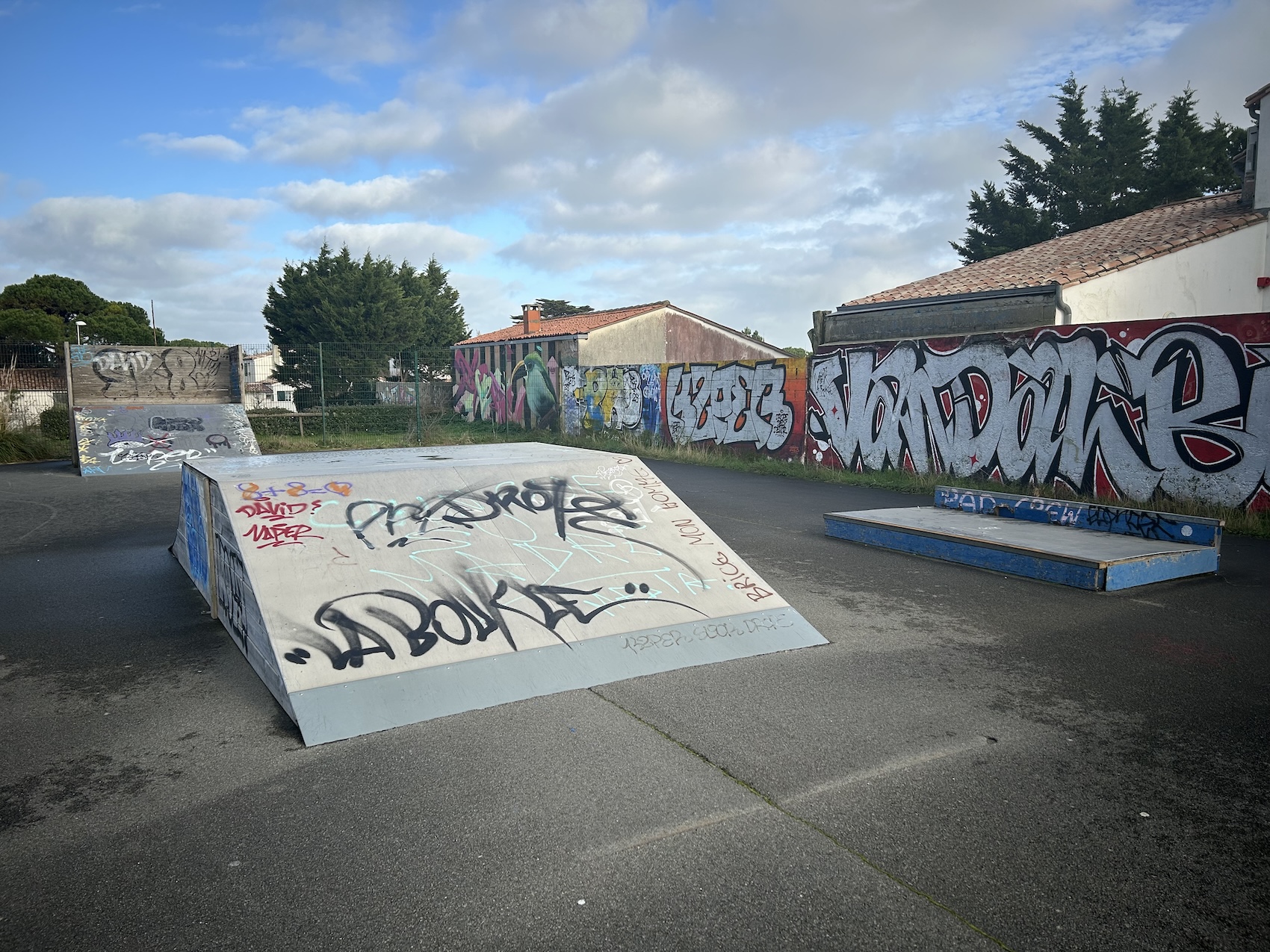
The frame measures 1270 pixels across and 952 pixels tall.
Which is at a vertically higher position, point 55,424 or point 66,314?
point 66,314

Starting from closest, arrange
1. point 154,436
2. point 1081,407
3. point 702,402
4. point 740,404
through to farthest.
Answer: point 1081,407
point 154,436
point 740,404
point 702,402

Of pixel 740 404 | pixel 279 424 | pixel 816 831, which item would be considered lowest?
pixel 816 831

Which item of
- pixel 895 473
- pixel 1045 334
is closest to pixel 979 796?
pixel 1045 334

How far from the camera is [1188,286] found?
17.0 m

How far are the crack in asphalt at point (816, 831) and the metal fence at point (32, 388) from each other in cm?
1899

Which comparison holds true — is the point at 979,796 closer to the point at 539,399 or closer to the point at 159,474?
the point at 159,474

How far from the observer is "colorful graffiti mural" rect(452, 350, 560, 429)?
2570cm

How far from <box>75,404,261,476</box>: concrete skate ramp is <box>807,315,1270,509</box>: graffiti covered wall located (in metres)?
11.2

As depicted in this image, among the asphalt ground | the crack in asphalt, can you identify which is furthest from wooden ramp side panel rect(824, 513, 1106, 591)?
the crack in asphalt

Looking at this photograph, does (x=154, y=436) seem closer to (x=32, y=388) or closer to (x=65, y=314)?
(x=32, y=388)

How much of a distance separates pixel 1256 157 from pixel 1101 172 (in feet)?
55.6

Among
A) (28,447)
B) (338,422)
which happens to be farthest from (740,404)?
(28,447)

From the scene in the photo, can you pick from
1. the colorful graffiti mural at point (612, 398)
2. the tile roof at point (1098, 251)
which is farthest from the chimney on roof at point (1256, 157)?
the colorful graffiti mural at point (612, 398)

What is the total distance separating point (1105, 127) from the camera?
33.7 m
